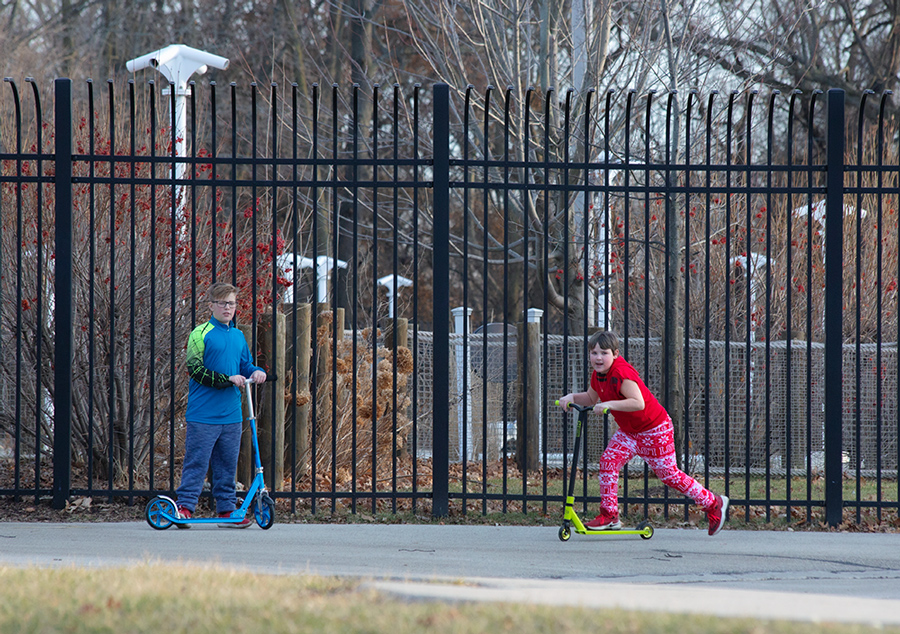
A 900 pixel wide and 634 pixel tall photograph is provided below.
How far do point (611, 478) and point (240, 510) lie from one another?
7.51 feet

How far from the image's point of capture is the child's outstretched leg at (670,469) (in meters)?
6.10

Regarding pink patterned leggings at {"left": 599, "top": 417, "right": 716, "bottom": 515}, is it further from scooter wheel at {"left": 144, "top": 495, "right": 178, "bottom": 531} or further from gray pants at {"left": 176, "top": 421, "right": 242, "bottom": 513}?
scooter wheel at {"left": 144, "top": 495, "right": 178, "bottom": 531}

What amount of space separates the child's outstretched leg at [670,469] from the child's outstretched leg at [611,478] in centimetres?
9

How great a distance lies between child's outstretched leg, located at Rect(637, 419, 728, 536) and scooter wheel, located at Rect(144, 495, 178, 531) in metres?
2.93

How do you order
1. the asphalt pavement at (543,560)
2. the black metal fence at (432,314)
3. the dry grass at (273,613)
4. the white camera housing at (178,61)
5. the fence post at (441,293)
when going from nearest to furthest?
the dry grass at (273,613) < the asphalt pavement at (543,560) < the black metal fence at (432,314) < the fence post at (441,293) < the white camera housing at (178,61)

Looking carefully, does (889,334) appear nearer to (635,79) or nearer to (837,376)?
(635,79)

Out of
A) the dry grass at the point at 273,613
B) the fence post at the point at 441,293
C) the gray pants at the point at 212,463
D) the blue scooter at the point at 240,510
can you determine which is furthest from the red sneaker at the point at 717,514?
the gray pants at the point at 212,463

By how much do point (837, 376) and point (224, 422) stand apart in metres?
4.04

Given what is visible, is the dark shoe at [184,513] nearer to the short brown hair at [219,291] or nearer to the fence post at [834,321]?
the short brown hair at [219,291]

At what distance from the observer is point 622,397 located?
601 cm

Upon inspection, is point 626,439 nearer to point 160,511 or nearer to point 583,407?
point 583,407

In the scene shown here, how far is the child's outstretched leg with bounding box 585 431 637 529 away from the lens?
19.8 ft

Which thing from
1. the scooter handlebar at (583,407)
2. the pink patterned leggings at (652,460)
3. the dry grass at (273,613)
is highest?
the scooter handlebar at (583,407)

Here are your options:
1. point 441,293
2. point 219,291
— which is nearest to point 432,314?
point 441,293
